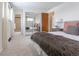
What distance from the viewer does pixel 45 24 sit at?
34.0ft

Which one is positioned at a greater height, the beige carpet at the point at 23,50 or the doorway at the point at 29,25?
the doorway at the point at 29,25

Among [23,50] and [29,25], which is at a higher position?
[29,25]

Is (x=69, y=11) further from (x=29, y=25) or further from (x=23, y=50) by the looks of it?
(x=29, y=25)

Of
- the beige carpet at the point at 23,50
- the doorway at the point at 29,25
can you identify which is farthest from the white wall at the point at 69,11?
the doorway at the point at 29,25

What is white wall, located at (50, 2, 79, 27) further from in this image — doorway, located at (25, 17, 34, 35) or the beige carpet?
doorway, located at (25, 17, 34, 35)

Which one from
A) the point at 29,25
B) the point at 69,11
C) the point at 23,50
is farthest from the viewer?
the point at 29,25

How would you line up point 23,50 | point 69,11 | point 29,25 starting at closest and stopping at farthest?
point 23,50 < point 69,11 < point 29,25

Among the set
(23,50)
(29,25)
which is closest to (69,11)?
(23,50)

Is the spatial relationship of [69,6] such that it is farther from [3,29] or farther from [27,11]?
[27,11]

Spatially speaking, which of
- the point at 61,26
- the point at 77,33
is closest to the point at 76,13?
the point at 77,33

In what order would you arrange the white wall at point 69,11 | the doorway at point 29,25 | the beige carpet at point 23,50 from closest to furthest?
the beige carpet at point 23,50 → the white wall at point 69,11 → the doorway at point 29,25

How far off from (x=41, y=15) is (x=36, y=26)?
1.12 m

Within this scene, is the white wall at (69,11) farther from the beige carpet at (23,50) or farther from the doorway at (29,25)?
the doorway at (29,25)

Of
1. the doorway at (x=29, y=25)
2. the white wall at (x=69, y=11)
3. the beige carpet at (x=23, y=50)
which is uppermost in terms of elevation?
the white wall at (x=69, y=11)
